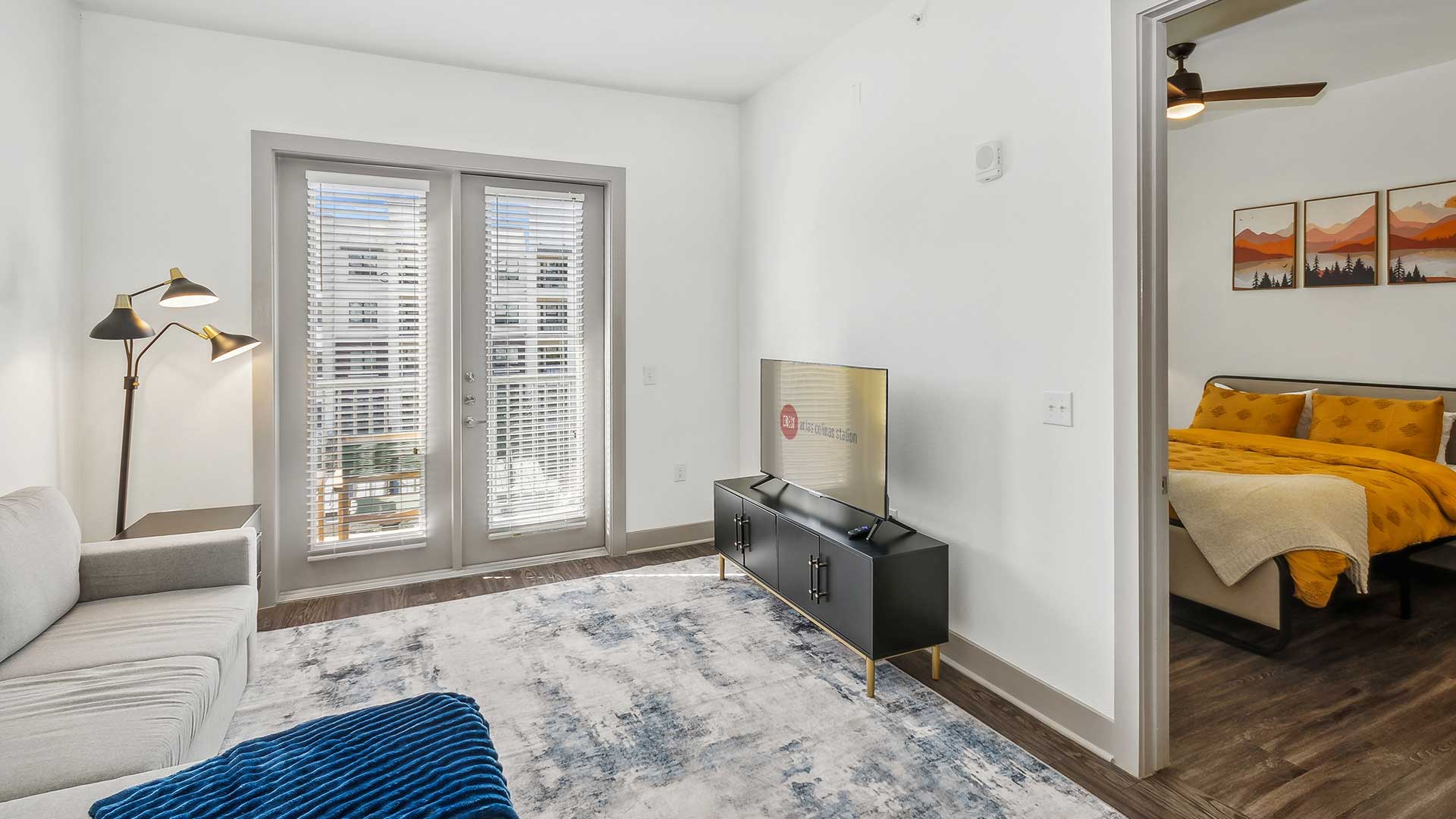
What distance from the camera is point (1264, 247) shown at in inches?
189

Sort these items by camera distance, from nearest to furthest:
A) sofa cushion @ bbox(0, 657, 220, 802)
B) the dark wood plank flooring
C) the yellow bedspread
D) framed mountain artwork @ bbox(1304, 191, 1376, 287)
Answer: sofa cushion @ bbox(0, 657, 220, 802) < the dark wood plank flooring < the yellow bedspread < framed mountain artwork @ bbox(1304, 191, 1376, 287)

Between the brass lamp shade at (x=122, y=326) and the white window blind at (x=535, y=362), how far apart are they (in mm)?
1506

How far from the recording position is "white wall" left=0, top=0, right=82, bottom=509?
255 centimetres

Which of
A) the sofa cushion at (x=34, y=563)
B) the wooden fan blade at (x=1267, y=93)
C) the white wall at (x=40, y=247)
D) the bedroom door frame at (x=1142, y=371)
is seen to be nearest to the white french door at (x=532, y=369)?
the white wall at (x=40, y=247)

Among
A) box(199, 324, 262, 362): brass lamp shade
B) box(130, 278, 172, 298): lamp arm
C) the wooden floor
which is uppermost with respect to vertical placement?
box(130, 278, 172, 298): lamp arm

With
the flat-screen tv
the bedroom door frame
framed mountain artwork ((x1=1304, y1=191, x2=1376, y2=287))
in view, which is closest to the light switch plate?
the bedroom door frame

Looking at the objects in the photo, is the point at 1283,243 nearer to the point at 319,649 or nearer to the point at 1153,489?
the point at 1153,489

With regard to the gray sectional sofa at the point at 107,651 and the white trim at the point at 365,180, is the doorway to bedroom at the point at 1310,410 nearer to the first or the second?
the gray sectional sofa at the point at 107,651

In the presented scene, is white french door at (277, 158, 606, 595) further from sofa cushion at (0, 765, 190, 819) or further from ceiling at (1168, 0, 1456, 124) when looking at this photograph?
ceiling at (1168, 0, 1456, 124)

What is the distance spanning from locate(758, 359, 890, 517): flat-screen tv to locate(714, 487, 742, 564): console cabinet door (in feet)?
0.85

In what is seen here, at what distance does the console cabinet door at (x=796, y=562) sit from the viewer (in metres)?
2.92

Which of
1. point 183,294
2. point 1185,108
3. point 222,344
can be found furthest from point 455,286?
point 1185,108

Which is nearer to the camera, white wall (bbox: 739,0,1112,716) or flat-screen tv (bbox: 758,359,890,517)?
white wall (bbox: 739,0,1112,716)

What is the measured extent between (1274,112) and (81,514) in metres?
7.02
